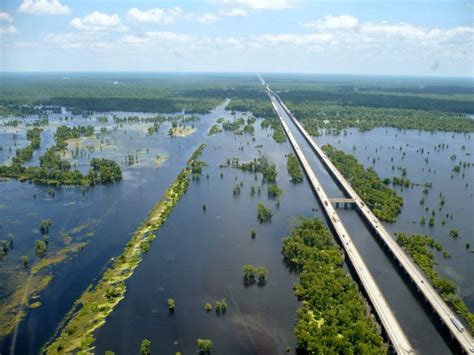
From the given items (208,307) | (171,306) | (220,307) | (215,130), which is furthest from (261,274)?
(215,130)

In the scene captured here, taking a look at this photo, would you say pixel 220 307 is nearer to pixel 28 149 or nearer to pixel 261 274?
pixel 261 274

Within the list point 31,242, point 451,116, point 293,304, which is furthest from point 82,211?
point 451,116

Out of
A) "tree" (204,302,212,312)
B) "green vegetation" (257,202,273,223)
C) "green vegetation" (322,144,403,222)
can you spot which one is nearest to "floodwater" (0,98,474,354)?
"tree" (204,302,212,312)

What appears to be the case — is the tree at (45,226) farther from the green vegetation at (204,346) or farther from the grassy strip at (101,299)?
the green vegetation at (204,346)

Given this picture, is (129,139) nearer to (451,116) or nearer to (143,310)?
(143,310)

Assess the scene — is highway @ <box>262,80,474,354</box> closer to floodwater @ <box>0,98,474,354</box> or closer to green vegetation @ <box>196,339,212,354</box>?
floodwater @ <box>0,98,474,354</box>
